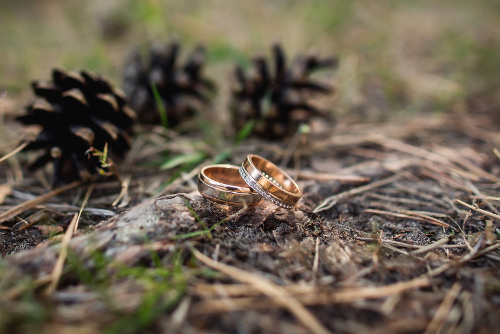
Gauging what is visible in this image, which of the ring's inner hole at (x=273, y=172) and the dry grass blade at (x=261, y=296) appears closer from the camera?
the dry grass blade at (x=261, y=296)

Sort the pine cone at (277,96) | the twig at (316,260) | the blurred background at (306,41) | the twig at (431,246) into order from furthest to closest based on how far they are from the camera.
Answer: the blurred background at (306,41)
the pine cone at (277,96)
the twig at (431,246)
the twig at (316,260)

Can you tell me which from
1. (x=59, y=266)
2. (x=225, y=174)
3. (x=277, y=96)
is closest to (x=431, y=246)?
(x=225, y=174)

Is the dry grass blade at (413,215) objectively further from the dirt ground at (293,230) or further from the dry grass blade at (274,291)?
the dry grass blade at (274,291)

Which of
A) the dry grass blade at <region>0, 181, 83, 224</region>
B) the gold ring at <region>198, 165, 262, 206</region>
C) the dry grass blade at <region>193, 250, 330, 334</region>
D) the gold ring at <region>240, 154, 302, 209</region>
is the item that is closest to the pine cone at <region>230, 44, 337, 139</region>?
the gold ring at <region>240, 154, 302, 209</region>

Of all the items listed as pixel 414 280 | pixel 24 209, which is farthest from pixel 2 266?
pixel 414 280

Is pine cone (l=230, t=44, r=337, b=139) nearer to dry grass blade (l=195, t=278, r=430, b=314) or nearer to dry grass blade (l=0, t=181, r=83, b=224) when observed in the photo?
dry grass blade (l=0, t=181, r=83, b=224)

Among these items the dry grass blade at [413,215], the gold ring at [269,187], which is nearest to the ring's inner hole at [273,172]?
the gold ring at [269,187]

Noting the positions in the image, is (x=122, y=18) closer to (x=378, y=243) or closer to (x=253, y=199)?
(x=253, y=199)
